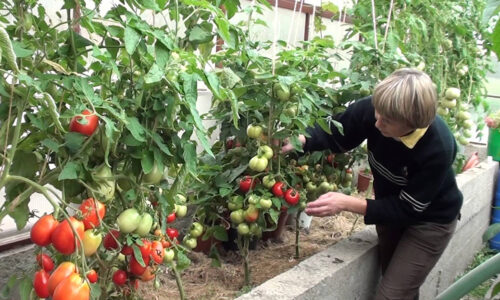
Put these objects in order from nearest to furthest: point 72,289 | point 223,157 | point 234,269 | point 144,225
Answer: point 72,289 → point 144,225 → point 223,157 → point 234,269

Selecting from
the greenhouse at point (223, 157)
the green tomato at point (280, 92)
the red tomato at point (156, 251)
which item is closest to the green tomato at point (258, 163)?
the greenhouse at point (223, 157)

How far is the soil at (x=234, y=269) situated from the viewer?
2.17 meters

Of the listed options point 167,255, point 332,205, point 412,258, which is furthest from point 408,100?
point 167,255

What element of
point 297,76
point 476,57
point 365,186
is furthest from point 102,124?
point 476,57

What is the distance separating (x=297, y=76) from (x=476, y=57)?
2634 mm

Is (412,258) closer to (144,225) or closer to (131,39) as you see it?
(144,225)

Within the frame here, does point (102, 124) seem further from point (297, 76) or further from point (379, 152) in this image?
point (379, 152)

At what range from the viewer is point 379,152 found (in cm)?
209

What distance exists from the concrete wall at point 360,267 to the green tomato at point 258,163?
0.40 meters

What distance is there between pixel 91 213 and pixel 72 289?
0.17 metres

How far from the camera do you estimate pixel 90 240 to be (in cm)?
113

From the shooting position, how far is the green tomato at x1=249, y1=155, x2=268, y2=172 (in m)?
1.93

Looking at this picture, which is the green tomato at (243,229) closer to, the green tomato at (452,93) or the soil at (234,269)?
the soil at (234,269)

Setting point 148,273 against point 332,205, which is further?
point 332,205
